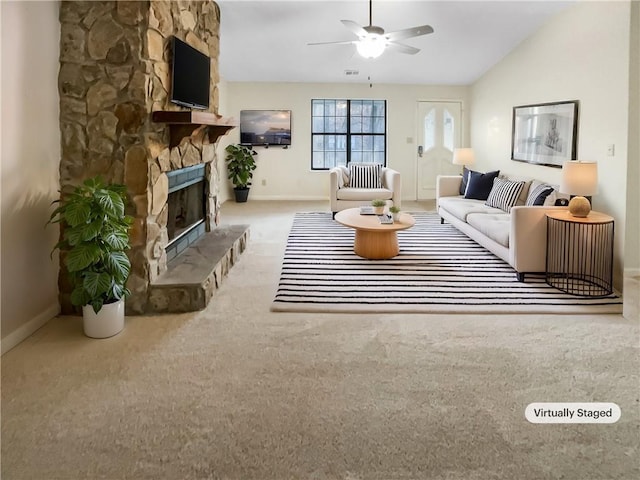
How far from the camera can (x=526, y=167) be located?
6359mm

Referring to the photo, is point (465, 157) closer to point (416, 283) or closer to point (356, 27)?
point (356, 27)

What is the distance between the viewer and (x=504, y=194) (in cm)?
577

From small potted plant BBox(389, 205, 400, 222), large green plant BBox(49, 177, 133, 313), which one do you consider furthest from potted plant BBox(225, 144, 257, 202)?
large green plant BBox(49, 177, 133, 313)

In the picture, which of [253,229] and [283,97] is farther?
[283,97]

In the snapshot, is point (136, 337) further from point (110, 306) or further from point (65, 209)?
point (65, 209)

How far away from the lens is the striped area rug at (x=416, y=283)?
3600 millimetres

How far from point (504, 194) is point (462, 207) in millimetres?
491

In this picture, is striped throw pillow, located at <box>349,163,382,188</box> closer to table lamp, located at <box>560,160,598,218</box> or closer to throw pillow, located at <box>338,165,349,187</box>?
throw pillow, located at <box>338,165,349,187</box>

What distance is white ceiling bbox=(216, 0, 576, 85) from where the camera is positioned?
545 cm

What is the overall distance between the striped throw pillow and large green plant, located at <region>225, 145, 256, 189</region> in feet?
6.85

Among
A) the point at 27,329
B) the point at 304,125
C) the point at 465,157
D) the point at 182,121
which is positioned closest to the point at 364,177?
the point at 465,157

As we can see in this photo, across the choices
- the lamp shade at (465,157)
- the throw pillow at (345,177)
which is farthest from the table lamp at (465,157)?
the throw pillow at (345,177)

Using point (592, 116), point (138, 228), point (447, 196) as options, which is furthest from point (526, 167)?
point (138, 228)

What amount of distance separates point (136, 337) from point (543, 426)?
2.23 metres
